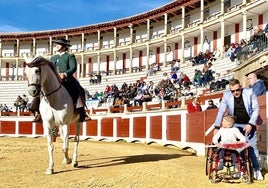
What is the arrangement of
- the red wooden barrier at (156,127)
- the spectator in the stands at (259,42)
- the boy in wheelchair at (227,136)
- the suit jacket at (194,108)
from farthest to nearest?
A: the red wooden barrier at (156,127)
the spectator in the stands at (259,42)
the suit jacket at (194,108)
the boy in wheelchair at (227,136)

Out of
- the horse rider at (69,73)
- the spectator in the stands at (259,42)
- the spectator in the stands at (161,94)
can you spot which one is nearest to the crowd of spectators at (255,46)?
the spectator in the stands at (259,42)

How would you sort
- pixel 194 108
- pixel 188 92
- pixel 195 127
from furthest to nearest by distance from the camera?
1. pixel 188 92
2. pixel 194 108
3. pixel 195 127

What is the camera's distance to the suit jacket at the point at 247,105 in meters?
6.75

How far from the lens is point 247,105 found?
689cm

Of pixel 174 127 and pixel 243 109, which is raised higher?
pixel 243 109

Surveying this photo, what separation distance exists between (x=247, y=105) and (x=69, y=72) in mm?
3376

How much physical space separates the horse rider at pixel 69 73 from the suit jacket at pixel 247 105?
2782 mm

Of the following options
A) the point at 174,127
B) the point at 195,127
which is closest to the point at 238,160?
the point at 195,127

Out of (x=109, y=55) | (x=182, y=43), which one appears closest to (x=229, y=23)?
(x=182, y=43)

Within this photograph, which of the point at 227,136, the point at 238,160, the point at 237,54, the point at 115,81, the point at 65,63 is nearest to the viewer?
the point at 238,160

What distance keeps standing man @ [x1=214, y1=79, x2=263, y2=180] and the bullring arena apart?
0.48 m

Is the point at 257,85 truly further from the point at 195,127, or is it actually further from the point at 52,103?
the point at 195,127

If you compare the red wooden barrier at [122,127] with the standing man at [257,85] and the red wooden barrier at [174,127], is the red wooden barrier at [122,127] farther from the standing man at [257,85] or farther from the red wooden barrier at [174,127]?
the standing man at [257,85]

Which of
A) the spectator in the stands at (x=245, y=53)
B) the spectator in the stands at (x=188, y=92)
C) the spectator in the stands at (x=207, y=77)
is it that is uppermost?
the spectator in the stands at (x=245, y=53)
